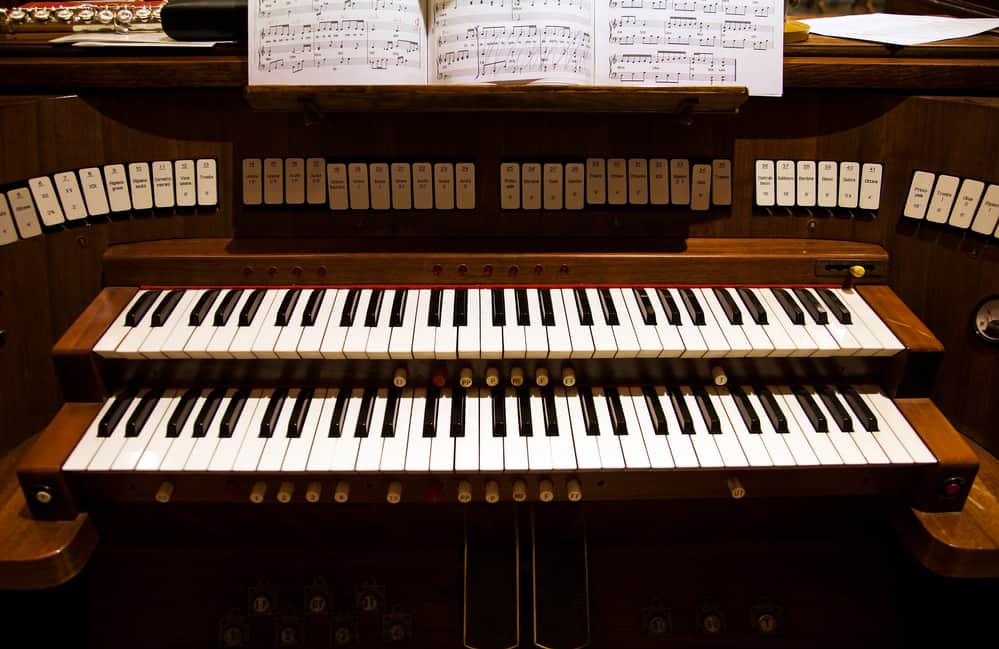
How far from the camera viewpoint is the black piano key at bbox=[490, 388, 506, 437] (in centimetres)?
172

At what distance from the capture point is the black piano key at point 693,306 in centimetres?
184

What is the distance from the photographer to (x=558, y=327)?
1.82 m

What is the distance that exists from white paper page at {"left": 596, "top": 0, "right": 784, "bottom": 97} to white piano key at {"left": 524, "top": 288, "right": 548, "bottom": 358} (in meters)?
0.53

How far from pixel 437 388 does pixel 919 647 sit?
1408 mm

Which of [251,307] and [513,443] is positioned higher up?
[251,307]

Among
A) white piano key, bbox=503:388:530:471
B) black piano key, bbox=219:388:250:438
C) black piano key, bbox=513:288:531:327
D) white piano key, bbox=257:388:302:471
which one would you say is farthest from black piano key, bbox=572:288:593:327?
black piano key, bbox=219:388:250:438

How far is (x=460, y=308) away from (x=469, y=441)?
346mm

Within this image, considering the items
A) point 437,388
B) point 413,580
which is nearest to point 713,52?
point 437,388

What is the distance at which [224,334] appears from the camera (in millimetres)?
1799

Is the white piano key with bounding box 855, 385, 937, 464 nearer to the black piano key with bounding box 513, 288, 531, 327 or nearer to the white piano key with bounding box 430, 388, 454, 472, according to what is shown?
the black piano key with bounding box 513, 288, 531, 327

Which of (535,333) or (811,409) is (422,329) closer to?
(535,333)

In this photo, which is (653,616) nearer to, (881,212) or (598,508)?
(598,508)

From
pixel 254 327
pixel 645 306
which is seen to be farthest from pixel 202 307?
pixel 645 306

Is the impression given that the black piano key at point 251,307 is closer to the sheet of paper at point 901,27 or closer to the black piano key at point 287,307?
the black piano key at point 287,307
